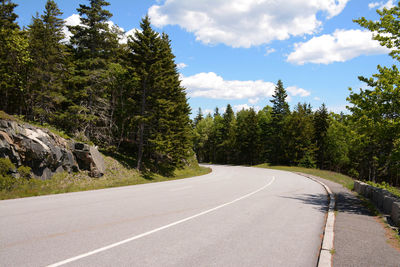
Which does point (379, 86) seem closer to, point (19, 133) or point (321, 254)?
point (321, 254)

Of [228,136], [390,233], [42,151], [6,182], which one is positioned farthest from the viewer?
[228,136]

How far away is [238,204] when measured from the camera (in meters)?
11.0

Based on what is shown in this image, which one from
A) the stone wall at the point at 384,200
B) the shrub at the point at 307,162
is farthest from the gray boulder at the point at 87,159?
the shrub at the point at 307,162

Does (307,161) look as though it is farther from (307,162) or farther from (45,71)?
(45,71)

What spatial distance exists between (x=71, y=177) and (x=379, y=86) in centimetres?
1818

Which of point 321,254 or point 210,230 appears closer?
point 321,254

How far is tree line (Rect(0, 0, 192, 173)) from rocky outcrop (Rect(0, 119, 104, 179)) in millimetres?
3773

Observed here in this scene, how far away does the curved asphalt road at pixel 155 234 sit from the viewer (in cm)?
479

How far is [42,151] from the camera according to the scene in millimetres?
15547

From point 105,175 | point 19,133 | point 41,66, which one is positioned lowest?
point 105,175

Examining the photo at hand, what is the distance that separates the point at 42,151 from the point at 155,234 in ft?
40.8

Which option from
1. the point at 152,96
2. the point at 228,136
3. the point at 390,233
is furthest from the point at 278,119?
the point at 390,233

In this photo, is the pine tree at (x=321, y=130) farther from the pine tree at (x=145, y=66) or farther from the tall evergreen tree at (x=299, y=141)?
the pine tree at (x=145, y=66)

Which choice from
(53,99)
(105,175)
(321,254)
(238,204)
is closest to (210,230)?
(321,254)
